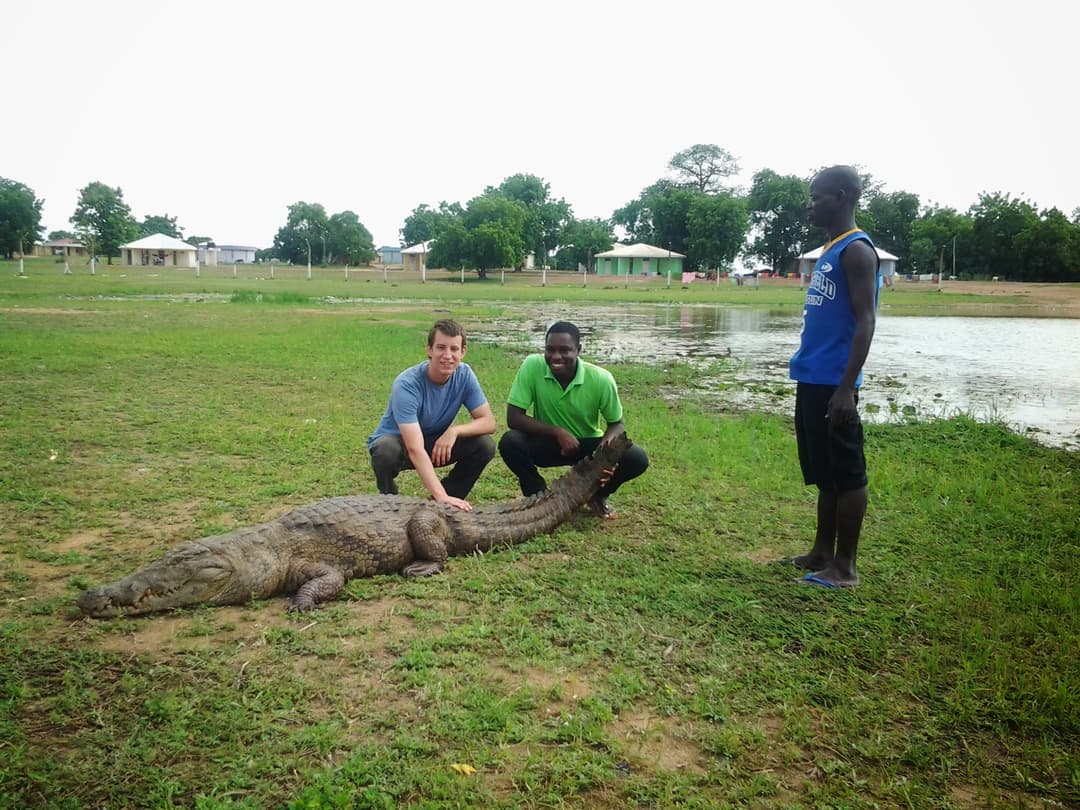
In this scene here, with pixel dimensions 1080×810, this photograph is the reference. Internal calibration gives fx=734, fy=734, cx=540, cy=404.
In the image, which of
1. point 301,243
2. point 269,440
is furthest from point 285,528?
point 301,243

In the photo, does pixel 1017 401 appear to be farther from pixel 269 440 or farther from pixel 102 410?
pixel 102 410

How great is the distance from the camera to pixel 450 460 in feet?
17.1

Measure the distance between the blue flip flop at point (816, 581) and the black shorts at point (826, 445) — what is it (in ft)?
1.67

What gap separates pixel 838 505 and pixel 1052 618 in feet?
3.62

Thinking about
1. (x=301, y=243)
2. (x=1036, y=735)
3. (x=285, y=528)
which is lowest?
(x=1036, y=735)

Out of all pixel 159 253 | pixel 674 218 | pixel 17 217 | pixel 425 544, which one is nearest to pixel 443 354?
pixel 425 544

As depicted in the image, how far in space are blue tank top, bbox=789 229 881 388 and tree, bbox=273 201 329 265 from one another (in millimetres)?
84124

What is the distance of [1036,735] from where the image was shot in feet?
9.13

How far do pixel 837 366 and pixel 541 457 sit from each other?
2.20 m

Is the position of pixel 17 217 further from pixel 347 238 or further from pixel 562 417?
pixel 562 417

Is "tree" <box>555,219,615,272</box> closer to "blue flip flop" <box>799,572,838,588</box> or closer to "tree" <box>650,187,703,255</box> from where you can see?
"tree" <box>650,187,703,255</box>

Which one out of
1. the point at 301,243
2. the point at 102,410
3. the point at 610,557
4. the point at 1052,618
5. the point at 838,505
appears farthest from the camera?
the point at 301,243

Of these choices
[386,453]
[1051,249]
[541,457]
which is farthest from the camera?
[1051,249]

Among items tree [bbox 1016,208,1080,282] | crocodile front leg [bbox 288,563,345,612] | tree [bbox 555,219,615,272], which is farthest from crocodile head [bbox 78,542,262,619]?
tree [bbox 555,219,615,272]
